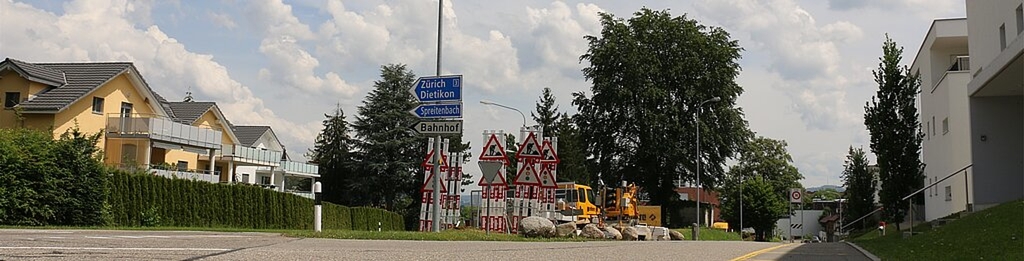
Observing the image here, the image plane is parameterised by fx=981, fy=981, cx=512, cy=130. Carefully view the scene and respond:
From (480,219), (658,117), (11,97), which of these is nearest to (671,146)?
(658,117)

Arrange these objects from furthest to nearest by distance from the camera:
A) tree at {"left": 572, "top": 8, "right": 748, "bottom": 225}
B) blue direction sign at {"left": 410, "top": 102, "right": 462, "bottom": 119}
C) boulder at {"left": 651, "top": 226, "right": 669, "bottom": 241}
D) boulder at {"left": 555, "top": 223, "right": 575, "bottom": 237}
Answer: tree at {"left": 572, "top": 8, "right": 748, "bottom": 225}
boulder at {"left": 651, "top": 226, "right": 669, "bottom": 241}
boulder at {"left": 555, "top": 223, "right": 575, "bottom": 237}
blue direction sign at {"left": 410, "top": 102, "right": 462, "bottom": 119}

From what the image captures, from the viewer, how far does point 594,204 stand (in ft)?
135

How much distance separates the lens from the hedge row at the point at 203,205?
1220 inches

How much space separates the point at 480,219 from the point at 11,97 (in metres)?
21.8

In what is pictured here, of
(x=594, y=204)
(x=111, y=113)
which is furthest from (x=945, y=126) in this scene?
(x=111, y=113)

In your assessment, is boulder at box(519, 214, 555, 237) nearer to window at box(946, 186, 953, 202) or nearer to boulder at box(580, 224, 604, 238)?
boulder at box(580, 224, 604, 238)

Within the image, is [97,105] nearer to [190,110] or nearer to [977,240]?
[190,110]

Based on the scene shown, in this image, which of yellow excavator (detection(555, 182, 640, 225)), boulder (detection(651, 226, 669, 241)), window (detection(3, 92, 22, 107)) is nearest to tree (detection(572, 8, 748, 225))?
yellow excavator (detection(555, 182, 640, 225))

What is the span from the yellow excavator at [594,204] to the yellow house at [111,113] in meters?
15.8

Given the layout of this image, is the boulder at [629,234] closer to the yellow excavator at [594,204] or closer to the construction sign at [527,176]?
the construction sign at [527,176]

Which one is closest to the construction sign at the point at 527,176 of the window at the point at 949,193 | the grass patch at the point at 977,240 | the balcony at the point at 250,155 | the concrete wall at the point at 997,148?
the concrete wall at the point at 997,148

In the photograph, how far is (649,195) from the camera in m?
53.9

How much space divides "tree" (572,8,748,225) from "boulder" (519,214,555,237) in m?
28.5

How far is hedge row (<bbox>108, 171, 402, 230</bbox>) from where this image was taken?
1220 inches
